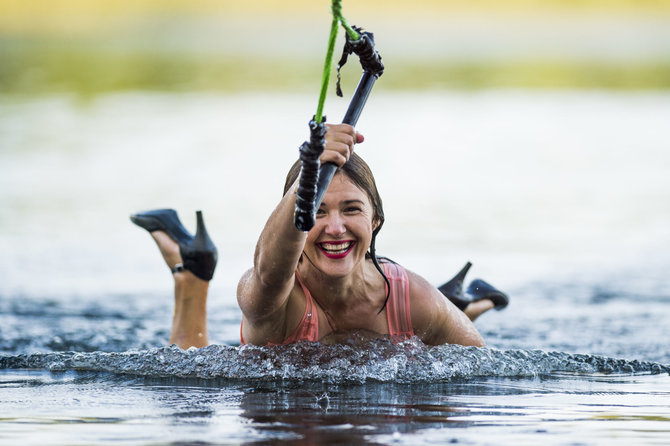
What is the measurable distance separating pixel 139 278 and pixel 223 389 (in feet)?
13.8

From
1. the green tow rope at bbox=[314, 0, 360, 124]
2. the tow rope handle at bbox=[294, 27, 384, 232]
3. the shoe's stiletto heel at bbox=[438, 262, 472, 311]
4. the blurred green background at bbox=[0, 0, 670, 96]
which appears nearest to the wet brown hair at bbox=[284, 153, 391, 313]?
the tow rope handle at bbox=[294, 27, 384, 232]

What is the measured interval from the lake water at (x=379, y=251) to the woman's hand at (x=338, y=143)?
3.24 feet

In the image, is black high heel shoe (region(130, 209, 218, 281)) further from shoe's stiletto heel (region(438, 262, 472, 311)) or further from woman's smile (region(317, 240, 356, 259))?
woman's smile (region(317, 240, 356, 259))

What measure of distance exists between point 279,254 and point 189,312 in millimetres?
2471

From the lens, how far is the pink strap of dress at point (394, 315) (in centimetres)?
555

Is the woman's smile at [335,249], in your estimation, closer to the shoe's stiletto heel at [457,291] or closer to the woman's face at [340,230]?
the woman's face at [340,230]

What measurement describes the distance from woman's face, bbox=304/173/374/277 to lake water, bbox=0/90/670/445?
1.66 ft

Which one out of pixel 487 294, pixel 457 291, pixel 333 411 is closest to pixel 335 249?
pixel 333 411

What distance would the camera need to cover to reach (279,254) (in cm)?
464

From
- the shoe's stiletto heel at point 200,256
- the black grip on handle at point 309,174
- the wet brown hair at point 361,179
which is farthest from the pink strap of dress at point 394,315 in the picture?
the shoe's stiletto heel at point 200,256

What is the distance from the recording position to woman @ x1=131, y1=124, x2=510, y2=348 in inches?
185

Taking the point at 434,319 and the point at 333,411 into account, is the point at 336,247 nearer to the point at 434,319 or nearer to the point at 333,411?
the point at 434,319

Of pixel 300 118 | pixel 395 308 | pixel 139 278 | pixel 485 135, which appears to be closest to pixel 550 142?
pixel 485 135

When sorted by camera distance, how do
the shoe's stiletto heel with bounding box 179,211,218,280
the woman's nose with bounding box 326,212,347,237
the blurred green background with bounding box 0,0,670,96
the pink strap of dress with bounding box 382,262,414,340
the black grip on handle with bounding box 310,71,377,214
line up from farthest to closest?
the blurred green background with bounding box 0,0,670,96 < the shoe's stiletto heel with bounding box 179,211,218,280 < the pink strap of dress with bounding box 382,262,414,340 < the woman's nose with bounding box 326,212,347,237 < the black grip on handle with bounding box 310,71,377,214
